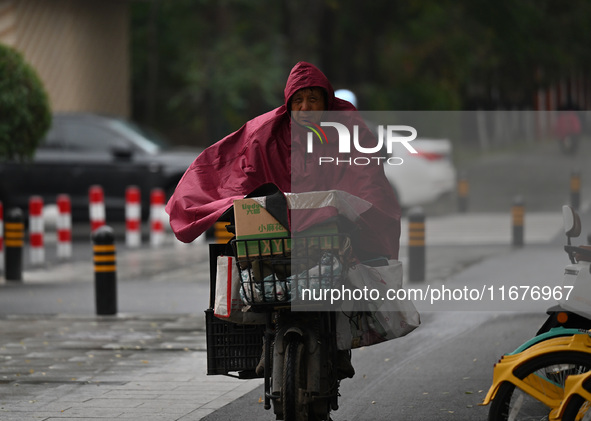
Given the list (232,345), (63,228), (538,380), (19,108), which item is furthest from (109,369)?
(63,228)

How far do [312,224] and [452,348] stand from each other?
3.96 m

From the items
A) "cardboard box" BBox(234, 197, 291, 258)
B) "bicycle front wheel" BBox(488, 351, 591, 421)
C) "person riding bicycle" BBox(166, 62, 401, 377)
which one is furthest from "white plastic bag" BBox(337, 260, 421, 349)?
"bicycle front wheel" BBox(488, 351, 591, 421)

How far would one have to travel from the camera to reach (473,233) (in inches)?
700

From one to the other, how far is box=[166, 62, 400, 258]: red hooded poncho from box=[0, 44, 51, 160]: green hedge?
8.25 meters

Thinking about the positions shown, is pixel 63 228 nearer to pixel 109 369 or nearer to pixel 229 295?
pixel 109 369

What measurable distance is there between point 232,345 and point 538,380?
4.77 ft

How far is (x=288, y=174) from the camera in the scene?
5348 mm

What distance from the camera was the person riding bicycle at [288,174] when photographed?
205 inches

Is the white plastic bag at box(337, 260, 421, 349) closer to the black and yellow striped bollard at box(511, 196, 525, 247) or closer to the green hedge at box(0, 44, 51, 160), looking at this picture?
the green hedge at box(0, 44, 51, 160)

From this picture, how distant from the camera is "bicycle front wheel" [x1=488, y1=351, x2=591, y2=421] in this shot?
188 inches

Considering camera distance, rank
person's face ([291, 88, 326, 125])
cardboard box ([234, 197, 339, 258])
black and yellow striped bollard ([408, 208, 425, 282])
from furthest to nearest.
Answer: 1. black and yellow striped bollard ([408, 208, 425, 282])
2. person's face ([291, 88, 326, 125])
3. cardboard box ([234, 197, 339, 258])

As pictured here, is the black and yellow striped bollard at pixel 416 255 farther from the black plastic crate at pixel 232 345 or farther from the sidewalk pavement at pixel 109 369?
the black plastic crate at pixel 232 345

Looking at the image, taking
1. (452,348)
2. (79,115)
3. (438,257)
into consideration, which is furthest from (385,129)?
(79,115)

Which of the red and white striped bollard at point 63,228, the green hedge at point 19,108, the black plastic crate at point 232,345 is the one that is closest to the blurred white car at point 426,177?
the red and white striped bollard at point 63,228
